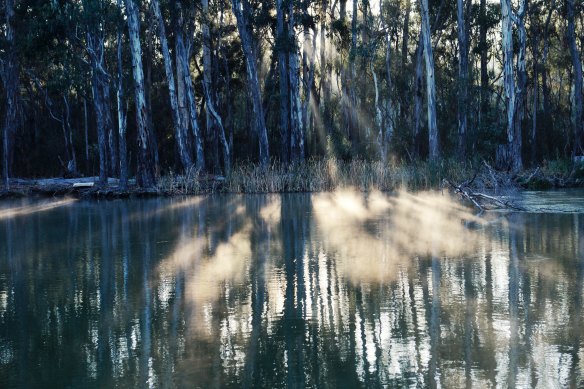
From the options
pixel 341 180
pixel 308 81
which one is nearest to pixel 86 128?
pixel 308 81

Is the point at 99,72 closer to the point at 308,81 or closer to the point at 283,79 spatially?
the point at 283,79

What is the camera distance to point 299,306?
608cm

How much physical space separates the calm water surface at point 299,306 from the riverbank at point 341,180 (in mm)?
9271

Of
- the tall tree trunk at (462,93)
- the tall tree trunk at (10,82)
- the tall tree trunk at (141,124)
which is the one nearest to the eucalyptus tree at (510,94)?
the tall tree trunk at (462,93)

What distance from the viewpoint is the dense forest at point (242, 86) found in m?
27.0

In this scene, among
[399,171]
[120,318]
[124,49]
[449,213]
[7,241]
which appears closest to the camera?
[120,318]

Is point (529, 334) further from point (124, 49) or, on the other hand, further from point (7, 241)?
point (124, 49)

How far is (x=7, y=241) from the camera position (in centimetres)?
1122

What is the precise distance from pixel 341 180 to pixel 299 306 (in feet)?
53.0

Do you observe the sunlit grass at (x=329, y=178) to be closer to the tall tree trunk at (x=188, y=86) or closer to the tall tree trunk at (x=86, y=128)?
the tall tree trunk at (x=188, y=86)

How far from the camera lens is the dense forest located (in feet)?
88.4

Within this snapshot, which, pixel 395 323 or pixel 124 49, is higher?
pixel 124 49

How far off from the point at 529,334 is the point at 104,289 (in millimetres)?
3692

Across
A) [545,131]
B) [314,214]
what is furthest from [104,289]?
[545,131]
